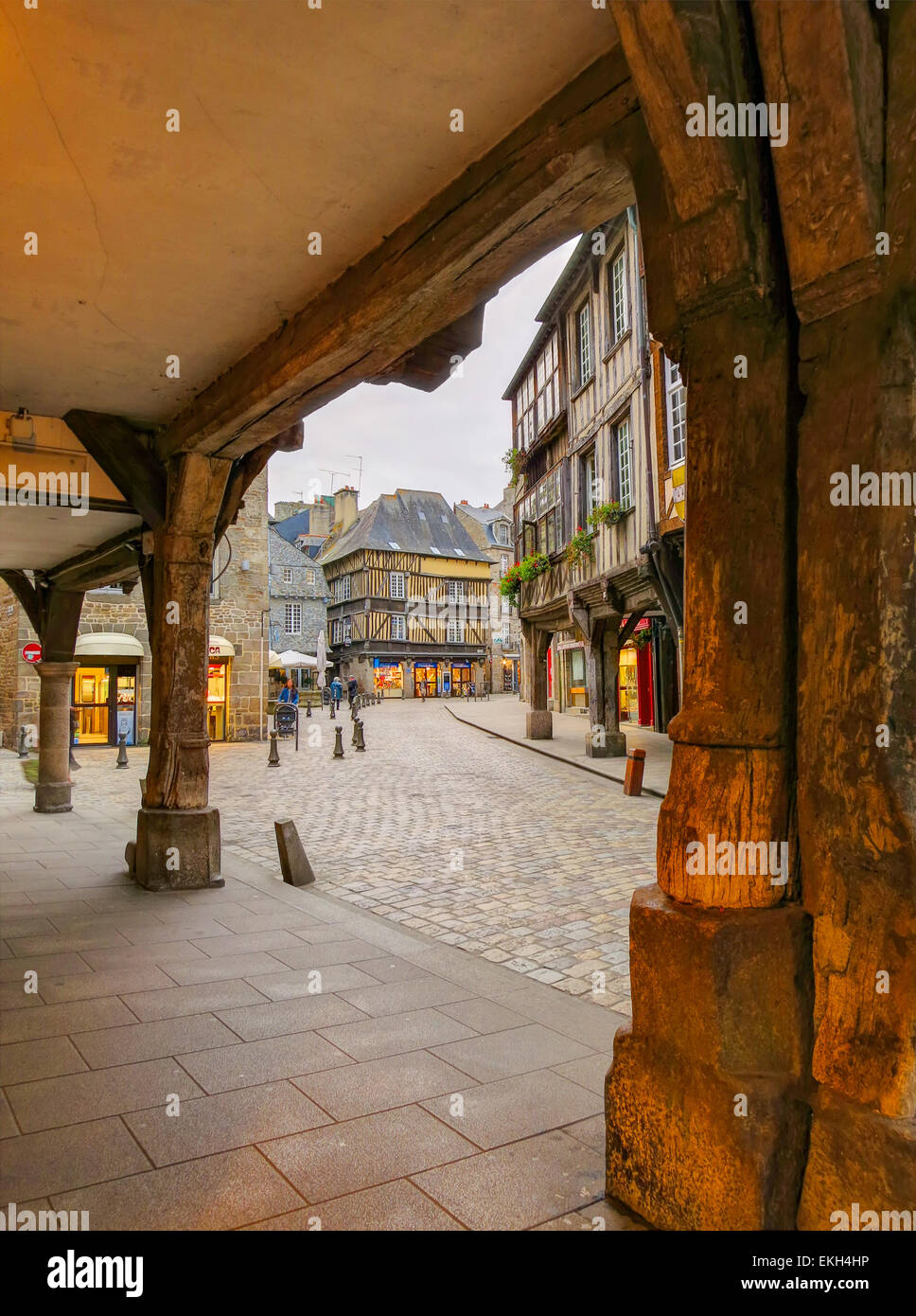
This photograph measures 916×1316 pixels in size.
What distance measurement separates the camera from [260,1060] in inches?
115

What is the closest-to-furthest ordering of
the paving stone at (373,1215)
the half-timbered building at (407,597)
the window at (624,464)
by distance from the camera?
the paving stone at (373,1215) → the window at (624,464) → the half-timbered building at (407,597)

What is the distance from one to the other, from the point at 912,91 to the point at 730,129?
34 cm

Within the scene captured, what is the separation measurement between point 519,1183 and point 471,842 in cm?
551

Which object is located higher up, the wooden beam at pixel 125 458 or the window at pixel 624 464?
the window at pixel 624 464

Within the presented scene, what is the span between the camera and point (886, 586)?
168 cm

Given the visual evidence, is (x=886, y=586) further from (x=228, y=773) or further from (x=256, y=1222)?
(x=228, y=773)

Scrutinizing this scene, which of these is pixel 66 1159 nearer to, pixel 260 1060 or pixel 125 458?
pixel 260 1060

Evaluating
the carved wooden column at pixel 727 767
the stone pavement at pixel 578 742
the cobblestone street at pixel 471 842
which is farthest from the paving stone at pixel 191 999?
the stone pavement at pixel 578 742

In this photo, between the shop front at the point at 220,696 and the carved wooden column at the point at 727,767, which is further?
the shop front at the point at 220,696

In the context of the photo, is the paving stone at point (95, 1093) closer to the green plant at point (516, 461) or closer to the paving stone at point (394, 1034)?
the paving stone at point (394, 1034)

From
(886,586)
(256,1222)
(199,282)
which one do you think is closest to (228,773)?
(199,282)

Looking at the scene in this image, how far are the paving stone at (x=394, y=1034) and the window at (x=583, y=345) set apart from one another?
1370 centimetres

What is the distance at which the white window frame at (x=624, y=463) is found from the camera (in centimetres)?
1360

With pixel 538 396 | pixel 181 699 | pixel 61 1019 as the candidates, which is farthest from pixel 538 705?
pixel 61 1019
